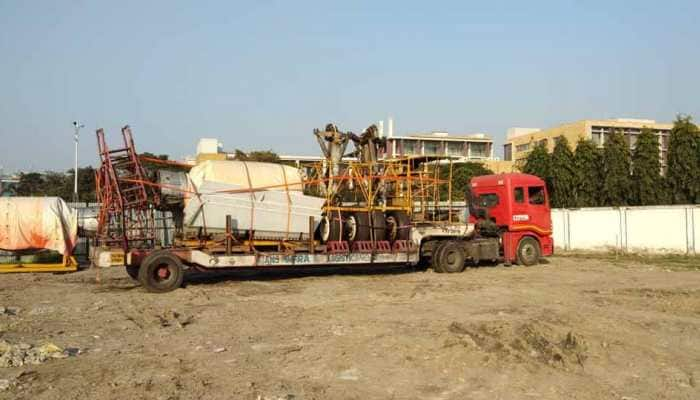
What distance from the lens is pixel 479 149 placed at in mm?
112750

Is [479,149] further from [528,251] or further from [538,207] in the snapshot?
[528,251]

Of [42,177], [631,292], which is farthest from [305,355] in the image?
[42,177]

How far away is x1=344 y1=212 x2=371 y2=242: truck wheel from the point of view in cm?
1605

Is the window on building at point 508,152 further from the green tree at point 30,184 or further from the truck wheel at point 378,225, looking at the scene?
the truck wheel at point 378,225

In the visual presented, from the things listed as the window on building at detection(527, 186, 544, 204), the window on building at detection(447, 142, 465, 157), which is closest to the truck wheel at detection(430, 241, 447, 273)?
the window on building at detection(527, 186, 544, 204)

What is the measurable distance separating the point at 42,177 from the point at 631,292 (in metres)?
58.5

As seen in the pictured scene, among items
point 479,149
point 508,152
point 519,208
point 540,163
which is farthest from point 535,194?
point 479,149

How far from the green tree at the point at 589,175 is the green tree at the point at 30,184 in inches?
1780

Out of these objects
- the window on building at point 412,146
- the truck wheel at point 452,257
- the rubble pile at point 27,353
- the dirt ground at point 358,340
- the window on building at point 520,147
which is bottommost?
the dirt ground at point 358,340

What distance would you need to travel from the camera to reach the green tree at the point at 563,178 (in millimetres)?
33062

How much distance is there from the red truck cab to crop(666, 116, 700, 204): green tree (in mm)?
12537

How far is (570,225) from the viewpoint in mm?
28297

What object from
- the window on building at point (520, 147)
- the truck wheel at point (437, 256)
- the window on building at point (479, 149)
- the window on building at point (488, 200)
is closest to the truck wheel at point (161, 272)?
the truck wheel at point (437, 256)

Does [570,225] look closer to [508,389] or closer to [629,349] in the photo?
[629,349]
